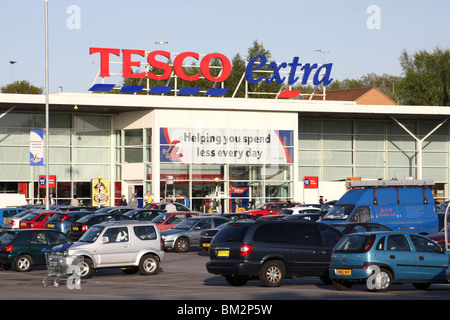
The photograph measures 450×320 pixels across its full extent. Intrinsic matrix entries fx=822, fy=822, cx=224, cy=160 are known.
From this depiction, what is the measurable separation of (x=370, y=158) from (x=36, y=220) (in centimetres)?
3327

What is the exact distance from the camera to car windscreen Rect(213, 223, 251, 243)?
800 inches

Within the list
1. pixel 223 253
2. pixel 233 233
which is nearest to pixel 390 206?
pixel 233 233

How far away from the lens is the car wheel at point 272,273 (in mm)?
20000

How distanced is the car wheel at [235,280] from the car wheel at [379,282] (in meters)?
3.37

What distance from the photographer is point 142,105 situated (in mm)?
55406

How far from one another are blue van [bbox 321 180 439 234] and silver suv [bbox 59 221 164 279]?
9.15 meters

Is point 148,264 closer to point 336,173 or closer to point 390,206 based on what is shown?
point 390,206

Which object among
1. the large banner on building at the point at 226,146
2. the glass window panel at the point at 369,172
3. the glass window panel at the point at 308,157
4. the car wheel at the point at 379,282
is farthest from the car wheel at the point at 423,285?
the glass window panel at the point at 369,172

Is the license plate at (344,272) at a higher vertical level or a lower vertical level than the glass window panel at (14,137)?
lower

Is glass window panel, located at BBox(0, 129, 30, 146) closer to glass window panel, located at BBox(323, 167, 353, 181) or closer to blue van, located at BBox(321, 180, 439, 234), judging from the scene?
glass window panel, located at BBox(323, 167, 353, 181)

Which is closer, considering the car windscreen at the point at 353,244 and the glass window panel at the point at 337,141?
the car windscreen at the point at 353,244

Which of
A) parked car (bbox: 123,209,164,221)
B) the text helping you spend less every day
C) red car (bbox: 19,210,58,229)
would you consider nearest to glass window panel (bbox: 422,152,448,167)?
the text helping you spend less every day

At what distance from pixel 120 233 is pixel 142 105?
32039mm

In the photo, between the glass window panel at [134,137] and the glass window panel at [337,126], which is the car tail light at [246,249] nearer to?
the glass window panel at [134,137]
